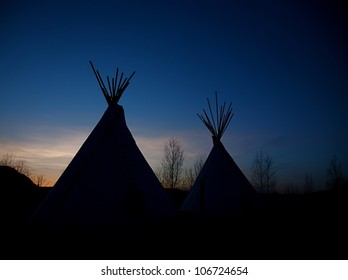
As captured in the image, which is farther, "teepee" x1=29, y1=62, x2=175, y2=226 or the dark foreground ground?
"teepee" x1=29, y1=62, x2=175, y2=226

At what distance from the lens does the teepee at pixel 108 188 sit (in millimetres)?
4660

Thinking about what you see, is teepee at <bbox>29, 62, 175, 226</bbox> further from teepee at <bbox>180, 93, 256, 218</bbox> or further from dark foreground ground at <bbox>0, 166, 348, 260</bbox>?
teepee at <bbox>180, 93, 256, 218</bbox>

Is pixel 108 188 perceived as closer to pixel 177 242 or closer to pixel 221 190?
pixel 177 242

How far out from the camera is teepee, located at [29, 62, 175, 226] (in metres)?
4.66

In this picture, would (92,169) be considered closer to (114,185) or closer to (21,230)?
(114,185)

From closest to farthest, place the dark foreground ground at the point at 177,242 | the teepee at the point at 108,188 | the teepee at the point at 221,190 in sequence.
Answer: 1. the dark foreground ground at the point at 177,242
2. the teepee at the point at 108,188
3. the teepee at the point at 221,190

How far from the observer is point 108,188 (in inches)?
196

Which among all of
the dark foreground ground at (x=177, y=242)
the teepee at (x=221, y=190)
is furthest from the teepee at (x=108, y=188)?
the teepee at (x=221, y=190)

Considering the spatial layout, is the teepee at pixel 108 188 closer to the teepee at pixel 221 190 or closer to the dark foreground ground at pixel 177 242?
the dark foreground ground at pixel 177 242

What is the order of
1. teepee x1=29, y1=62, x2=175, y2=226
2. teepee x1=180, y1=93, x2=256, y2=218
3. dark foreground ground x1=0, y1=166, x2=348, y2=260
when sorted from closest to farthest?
1. dark foreground ground x1=0, y1=166, x2=348, y2=260
2. teepee x1=29, y1=62, x2=175, y2=226
3. teepee x1=180, y1=93, x2=256, y2=218

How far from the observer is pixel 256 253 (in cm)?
383

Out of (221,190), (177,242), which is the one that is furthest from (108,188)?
(221,190)

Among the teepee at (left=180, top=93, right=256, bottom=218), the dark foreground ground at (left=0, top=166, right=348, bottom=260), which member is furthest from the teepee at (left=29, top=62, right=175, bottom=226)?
the teepee at (left=180, top=93, right=256, bottom=218)
